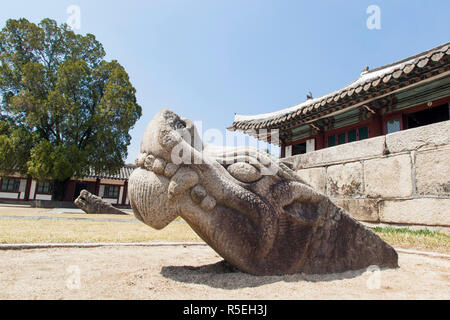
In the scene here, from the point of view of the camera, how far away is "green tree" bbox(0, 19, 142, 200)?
1590 cm

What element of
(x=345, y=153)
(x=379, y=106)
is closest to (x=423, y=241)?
(x=345, y=153)

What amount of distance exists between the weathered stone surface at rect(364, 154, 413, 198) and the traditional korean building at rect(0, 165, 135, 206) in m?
18.8

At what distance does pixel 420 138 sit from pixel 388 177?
0.82m

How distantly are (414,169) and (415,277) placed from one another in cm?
289

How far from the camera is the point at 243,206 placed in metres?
1.96

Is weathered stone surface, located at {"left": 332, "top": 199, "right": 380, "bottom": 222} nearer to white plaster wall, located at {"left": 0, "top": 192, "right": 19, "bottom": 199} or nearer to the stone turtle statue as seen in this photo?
the stone turtle statue

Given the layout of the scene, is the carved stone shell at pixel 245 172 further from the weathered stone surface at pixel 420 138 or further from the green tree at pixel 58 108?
the green tree at pixel 58 108

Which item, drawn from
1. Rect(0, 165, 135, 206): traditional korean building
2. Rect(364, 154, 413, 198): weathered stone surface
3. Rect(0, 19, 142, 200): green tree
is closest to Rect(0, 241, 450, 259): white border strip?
Rect(364, 154, 413, 198): weathered stone surface

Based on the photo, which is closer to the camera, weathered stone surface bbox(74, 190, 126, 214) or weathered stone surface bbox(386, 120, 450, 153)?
weathered stone surface bbox(386, 120, 450, 153)

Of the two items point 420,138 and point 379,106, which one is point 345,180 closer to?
point 420,138

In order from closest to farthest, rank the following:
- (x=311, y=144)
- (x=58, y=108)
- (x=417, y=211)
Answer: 1. (x=417, y=211)
2. (x=311, y=144)
3. (x=58, y=108)

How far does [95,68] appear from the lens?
62.7 feet

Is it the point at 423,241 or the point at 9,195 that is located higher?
the point at 423,241

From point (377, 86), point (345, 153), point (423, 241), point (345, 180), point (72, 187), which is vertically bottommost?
point (423, 241)
